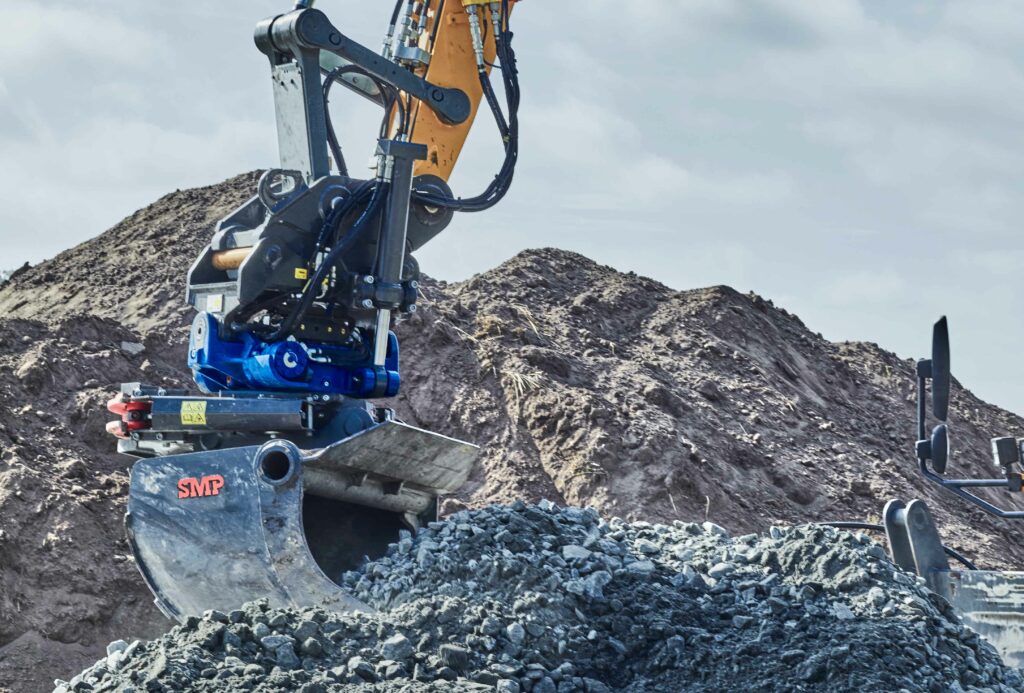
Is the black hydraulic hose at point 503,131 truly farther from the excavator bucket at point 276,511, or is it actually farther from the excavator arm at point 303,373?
the excavator bucket at point 276,511

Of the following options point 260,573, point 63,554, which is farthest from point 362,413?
point 63,554

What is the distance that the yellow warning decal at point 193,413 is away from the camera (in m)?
6.96

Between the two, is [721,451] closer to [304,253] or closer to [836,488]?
[836,488]

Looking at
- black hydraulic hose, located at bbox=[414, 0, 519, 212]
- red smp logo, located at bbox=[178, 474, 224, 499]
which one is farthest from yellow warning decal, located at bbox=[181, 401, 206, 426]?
black hydraulic hose, located at bbox=[414, 0, 519, 212]

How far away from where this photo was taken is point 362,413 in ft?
23.7

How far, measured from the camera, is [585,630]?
5.98 metres

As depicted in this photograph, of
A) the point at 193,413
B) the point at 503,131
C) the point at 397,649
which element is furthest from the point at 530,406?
the point at 397,649

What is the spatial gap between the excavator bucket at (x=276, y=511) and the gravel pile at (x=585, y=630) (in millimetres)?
371

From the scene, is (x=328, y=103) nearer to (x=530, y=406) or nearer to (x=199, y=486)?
(x=199, y=486)

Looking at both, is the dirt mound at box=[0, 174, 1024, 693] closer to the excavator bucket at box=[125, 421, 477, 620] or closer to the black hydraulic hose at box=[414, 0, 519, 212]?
the excavator bucket at box=[125, 421, 477, 620]

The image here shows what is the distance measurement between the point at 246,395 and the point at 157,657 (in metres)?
1.70

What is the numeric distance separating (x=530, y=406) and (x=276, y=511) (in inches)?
252

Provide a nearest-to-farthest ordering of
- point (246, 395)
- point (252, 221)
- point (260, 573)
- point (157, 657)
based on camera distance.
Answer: point (157, 657) < point (260, 573) < point (246, 395) < point (252, 221)

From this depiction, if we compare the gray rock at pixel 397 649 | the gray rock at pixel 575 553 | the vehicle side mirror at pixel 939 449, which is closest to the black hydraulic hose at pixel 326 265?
the gray rock at pixel 575 553
